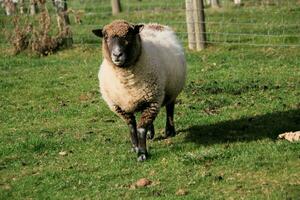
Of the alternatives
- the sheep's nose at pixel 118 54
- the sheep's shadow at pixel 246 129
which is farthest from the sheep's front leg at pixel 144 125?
the sheep's shadow at pixel 246 129

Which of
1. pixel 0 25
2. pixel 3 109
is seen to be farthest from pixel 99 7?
pixel 3 109

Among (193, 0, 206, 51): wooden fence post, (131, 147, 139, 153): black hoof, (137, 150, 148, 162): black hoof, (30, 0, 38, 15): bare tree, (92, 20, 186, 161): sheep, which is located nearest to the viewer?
(92, 20, 186, 161): sheep

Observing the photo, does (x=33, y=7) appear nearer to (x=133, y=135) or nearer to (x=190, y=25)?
(x=190, y=25)

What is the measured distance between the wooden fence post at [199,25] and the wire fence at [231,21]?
300mm

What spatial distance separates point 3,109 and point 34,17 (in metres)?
5.86

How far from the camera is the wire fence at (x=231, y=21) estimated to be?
1506 centimetres

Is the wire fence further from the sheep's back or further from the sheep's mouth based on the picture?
the sheep's mouth

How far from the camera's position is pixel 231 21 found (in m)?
18.2

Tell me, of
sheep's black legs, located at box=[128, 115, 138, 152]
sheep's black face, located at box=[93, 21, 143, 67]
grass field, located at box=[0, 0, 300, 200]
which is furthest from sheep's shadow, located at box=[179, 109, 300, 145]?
sheep's black face, located at box=[93, 21, 143, 67]

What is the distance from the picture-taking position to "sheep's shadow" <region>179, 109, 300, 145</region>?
855 centimetres

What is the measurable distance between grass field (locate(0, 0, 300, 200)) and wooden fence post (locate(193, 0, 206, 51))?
1.99ft

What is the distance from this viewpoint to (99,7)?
28.2 metres

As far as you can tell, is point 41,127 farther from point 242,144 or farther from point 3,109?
point 242,144

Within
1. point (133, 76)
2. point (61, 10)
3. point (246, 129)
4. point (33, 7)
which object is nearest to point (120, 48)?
point (133, 76)
